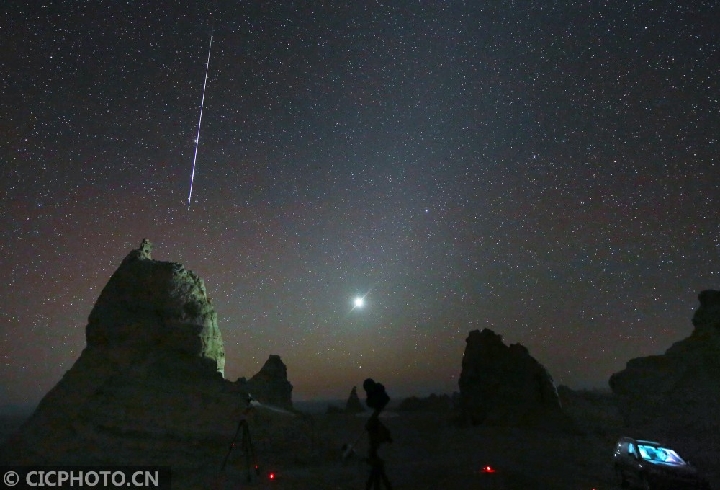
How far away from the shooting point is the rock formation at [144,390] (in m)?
23.1

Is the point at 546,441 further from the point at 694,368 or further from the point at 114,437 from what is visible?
the point at 114,437

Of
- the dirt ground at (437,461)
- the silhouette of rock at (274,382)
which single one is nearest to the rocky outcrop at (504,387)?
the dirt ground at (437,461)

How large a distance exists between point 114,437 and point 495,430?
25817 mm

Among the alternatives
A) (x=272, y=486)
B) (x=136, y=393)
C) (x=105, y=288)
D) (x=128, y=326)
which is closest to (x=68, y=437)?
(x=136, y=393)

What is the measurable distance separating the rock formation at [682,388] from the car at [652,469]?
43.5 ft

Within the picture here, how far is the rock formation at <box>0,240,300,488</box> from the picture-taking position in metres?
23.1

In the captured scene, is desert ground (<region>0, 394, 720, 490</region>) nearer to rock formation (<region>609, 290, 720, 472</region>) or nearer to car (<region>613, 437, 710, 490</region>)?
car (<region>613, 437, 710, 490</region>)

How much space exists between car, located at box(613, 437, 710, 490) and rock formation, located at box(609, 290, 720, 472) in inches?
522

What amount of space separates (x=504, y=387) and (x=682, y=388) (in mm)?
13019

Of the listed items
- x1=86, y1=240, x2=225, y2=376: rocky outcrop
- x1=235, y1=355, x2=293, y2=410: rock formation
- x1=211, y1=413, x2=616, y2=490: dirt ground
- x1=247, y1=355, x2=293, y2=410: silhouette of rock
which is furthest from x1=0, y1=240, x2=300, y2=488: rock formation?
x1=247, y1=355, x2=293, y2=410: silhouette of rock

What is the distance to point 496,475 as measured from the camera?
1678 cm

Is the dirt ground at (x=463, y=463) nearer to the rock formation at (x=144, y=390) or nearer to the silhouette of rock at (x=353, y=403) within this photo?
the rock formation at (x=144, y=390)

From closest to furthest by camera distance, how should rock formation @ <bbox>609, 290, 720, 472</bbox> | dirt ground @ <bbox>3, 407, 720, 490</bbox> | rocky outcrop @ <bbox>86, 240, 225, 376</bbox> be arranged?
1. dirt ground @ <bbox>3, 407, 720, 490</bbox>
2. rocky outcrop @ <bbox>86, 240, 225, 376</bbox>
3. rock formation @ <bbox>609, 290, 720, 472</bbox>

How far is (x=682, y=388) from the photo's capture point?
104 feet
